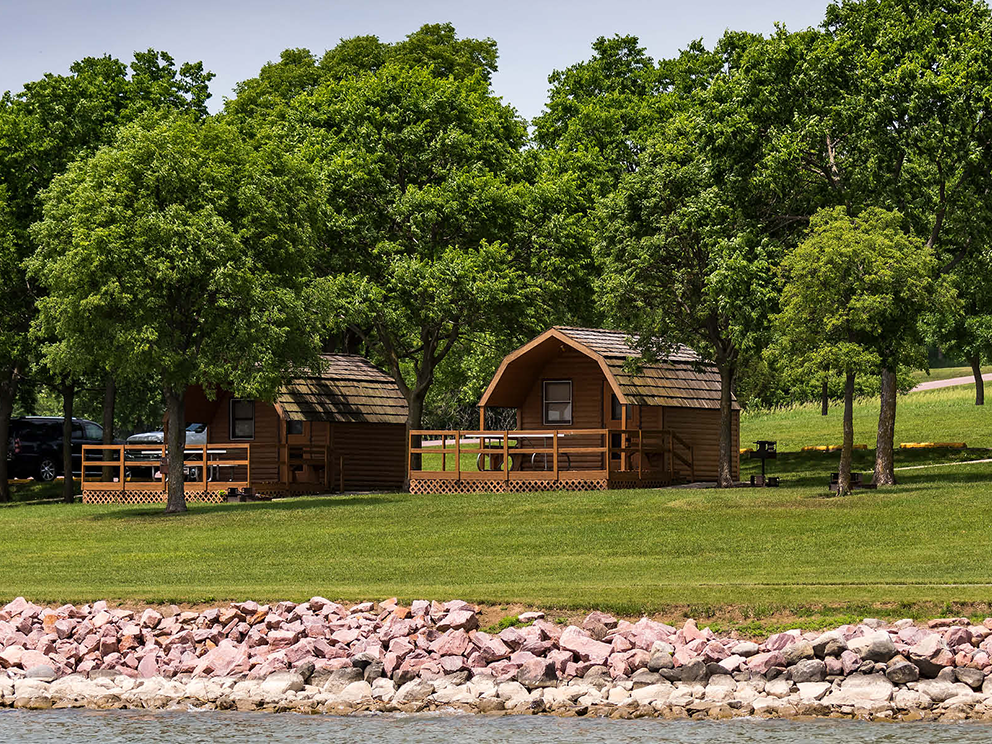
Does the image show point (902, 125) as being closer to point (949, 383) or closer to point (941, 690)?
point (941, 690)

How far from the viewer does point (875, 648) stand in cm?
1675

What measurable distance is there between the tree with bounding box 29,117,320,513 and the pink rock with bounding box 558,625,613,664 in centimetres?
1960

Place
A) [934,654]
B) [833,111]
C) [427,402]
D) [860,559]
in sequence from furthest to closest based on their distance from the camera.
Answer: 1. [427,402]
2. [833,111]
3. [860,559]
4. [934,654]

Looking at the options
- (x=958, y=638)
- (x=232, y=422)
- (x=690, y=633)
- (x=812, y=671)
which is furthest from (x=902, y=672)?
(x=232, y=422)

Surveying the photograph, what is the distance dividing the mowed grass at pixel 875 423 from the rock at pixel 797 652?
34.8m

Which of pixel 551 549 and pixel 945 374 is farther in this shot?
pixel 945 374

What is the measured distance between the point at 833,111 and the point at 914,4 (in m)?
3.77

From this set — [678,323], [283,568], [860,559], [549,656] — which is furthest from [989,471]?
[549,656]

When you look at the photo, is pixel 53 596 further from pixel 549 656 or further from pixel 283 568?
pixel 549 656

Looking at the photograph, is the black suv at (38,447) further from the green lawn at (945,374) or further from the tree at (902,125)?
the green lawn at (945,374)

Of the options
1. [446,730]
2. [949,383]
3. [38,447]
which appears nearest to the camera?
[446,730]

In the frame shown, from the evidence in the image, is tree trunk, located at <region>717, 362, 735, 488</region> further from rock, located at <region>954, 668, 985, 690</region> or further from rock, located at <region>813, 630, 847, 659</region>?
rock, located at <region>954, 668, 985, 690</region>

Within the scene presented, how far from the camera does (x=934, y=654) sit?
55.1 ft

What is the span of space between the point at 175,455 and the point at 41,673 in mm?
19273
